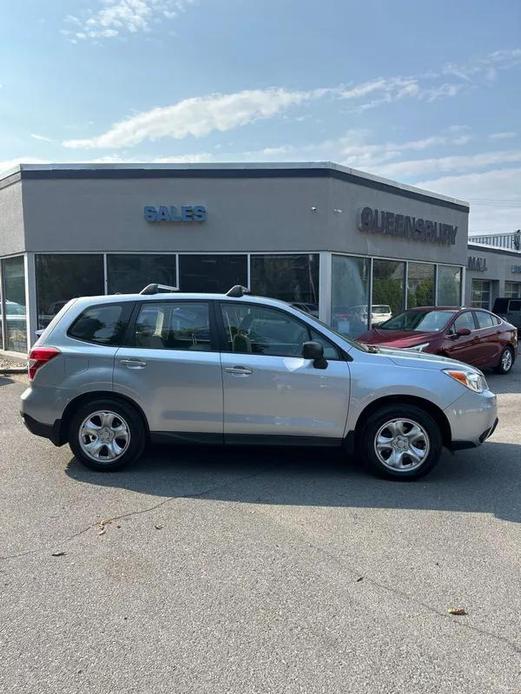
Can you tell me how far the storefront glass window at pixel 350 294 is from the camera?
13.4m

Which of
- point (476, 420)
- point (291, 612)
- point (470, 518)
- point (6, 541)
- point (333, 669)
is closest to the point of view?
point (333, 669)

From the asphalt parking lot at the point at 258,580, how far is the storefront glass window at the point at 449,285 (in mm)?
12346

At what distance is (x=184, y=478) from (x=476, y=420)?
2.81 m

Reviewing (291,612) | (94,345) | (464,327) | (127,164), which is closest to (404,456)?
(291,612)

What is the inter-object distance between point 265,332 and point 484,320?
7.95 metres

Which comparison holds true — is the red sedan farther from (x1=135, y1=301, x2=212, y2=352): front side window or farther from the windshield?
(x1=135, y1=301, x2=212, y2=352): front side window

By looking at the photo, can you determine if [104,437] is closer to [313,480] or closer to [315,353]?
[313,480]

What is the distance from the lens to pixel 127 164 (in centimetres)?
1271

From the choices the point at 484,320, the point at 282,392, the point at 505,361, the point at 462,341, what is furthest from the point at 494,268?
the point at 282,392

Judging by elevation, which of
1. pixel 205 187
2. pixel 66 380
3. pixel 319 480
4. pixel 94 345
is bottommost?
pixel 319 480

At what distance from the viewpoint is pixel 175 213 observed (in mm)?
12703

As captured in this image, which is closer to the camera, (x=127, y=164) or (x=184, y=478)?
(x=184, y=478)

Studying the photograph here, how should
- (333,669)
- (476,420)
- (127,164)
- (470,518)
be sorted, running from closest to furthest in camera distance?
(333,669), (470,518), (476,420), (127,164)

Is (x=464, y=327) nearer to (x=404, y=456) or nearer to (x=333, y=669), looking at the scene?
(x=404, y=456)
